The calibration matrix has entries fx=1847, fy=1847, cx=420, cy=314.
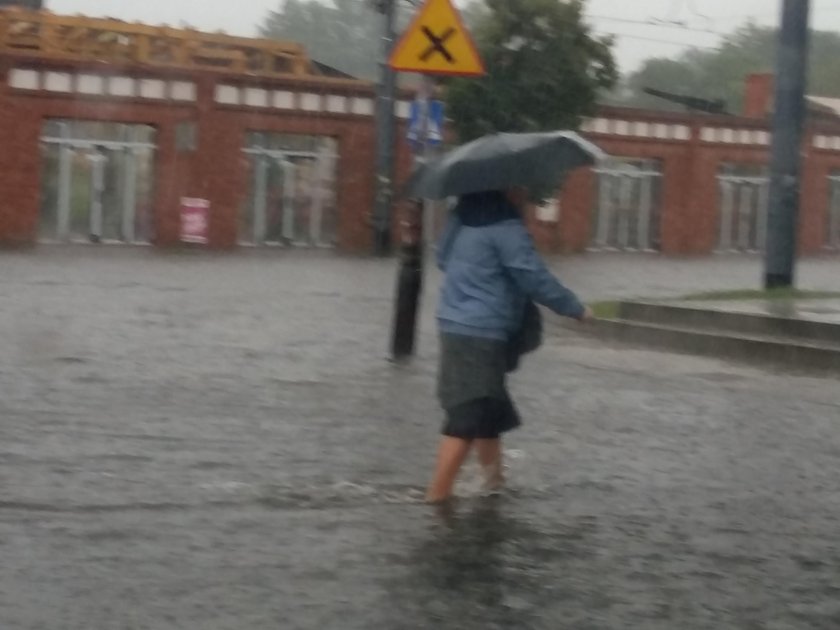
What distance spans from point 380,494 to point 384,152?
28.6 meters

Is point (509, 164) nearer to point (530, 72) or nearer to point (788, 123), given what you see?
point (788, 123)

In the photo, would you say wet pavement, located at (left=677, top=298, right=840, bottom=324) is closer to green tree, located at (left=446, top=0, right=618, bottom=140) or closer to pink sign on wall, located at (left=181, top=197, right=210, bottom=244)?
green tree, located at (left=446, top=0, right=618, bottom=140)

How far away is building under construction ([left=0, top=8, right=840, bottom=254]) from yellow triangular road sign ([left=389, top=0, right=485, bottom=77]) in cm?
2330

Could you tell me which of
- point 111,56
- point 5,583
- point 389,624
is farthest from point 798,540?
point 111,56

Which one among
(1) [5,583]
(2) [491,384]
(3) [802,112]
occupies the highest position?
(3) [802,112]

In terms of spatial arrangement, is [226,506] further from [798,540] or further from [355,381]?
[355,381]

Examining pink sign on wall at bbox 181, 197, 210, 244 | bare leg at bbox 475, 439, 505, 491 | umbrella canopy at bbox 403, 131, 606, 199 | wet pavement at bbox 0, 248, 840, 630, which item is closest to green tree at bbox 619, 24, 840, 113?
pink sign on wall at bbox 181, 197, 210, 244

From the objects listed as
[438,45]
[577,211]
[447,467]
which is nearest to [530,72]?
[577,211]

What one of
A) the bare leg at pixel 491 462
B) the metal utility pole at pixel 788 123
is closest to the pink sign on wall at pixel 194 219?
the metal utility pole at pixel 788 123

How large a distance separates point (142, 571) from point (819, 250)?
45.3m

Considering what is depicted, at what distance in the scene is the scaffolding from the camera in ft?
116

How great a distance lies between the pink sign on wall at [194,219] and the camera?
3741cm

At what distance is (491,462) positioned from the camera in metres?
8.46

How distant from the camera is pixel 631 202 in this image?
149 ft
